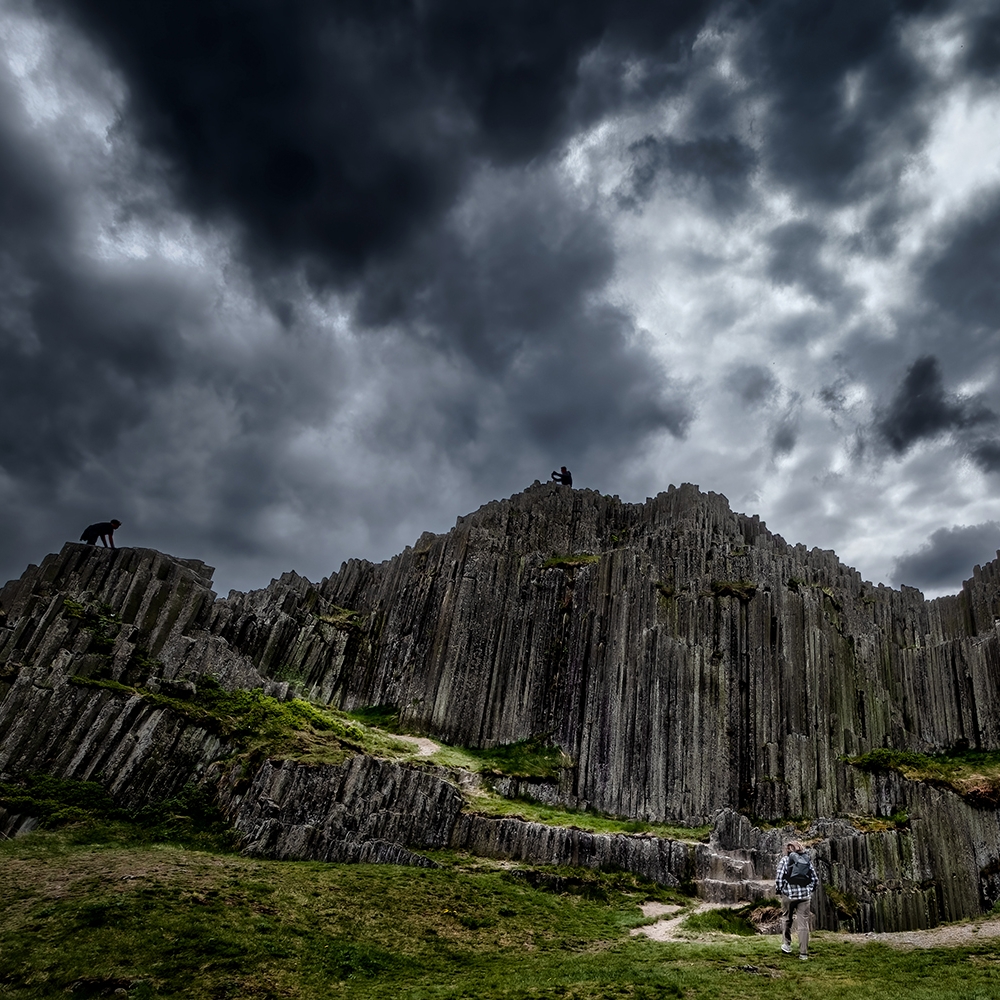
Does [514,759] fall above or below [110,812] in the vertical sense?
above

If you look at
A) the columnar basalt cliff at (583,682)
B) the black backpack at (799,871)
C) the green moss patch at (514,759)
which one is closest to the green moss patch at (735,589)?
the columnar basalt cliff at (583,682)

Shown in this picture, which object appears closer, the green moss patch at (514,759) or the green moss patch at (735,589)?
the green moss patch at (514,759)

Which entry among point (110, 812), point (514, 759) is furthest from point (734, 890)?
point (110, 812)

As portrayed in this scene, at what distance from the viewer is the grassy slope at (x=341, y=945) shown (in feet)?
35.9

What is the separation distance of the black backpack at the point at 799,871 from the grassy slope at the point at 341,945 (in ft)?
4.35

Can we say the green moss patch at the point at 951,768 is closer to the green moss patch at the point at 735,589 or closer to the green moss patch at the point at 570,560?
the green moss patch at the point at 735,589

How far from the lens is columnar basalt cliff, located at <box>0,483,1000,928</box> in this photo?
73.6 feet

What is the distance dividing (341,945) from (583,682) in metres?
23.5

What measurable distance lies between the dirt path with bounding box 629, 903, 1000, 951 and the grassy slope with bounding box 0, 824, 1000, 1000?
0.63 meters

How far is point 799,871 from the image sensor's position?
1306cm

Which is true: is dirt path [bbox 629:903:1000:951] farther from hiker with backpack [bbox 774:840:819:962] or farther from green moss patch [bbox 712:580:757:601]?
green moss patch [bbox 712:580:757:601]

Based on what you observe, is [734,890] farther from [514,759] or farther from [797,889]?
[514,759]

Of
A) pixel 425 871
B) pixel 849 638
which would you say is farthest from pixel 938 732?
pixel 425 871

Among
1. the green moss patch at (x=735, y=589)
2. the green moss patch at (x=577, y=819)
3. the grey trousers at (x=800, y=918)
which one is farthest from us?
the green moss patch at (x=735, y=589)
